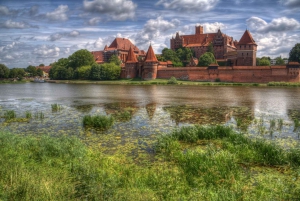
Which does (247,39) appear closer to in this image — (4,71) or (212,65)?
(212,65)

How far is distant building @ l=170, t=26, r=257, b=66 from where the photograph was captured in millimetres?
51000

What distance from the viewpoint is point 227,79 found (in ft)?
144

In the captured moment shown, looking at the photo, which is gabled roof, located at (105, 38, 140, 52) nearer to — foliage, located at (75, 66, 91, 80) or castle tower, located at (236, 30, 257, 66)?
foliage, located at (75, 66, 91, 80)

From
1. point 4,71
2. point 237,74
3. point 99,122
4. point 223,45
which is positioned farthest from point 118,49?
point 99,122

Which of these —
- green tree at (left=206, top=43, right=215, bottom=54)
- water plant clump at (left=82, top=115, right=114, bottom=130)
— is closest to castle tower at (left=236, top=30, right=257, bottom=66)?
green tree at (left=206, top=43, right=215, bottom=54)

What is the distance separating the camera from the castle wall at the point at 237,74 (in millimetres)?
40188

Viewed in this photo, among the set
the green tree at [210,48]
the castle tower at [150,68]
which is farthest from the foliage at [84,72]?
the green tree at [210,48]

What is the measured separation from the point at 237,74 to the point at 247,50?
10082 millimetres

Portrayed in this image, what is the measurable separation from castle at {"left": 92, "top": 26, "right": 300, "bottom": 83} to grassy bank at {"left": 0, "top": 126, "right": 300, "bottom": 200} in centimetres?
3748

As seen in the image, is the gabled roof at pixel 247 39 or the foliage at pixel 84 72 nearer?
the gabled roof at pixel 247 39

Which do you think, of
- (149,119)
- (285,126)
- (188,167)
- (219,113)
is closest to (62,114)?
(149,119)

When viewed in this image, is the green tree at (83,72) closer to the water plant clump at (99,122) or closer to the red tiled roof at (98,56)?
the red tiled roof at (98,56)

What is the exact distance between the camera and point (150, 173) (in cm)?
514

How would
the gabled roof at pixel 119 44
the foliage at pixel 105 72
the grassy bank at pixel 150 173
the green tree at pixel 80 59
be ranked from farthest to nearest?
the gabled roof at pixel 119 44 < the green tree at pixel 80 59 < the foliage at pixel 105 72 < the grassy bank at pixel 150 173
